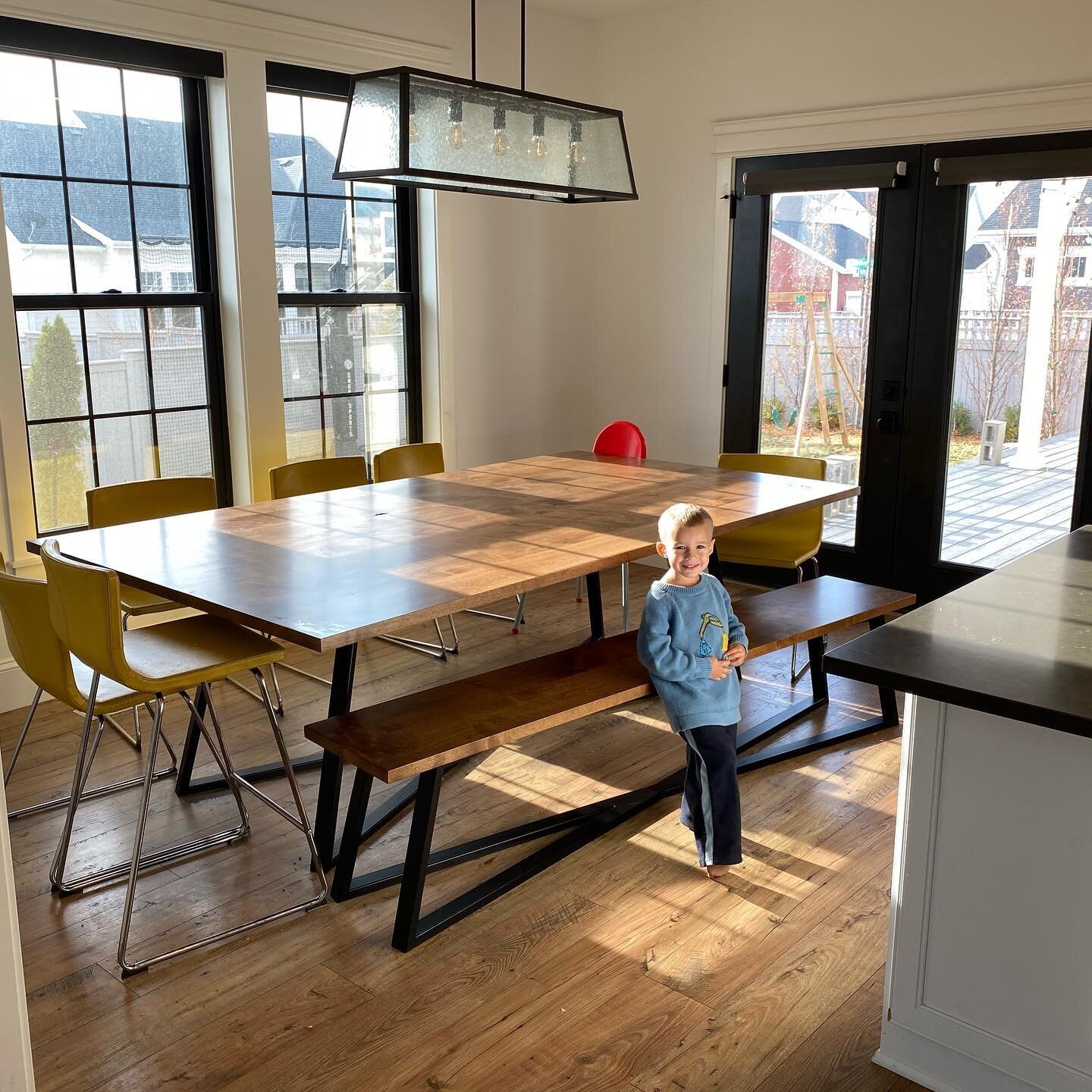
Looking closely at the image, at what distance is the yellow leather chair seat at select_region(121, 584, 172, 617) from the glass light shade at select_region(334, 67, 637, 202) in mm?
1647

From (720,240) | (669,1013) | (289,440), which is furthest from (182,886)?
(720,240)

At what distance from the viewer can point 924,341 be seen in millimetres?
5180

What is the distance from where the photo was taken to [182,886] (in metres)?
2.95

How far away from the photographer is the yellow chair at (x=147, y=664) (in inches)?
102

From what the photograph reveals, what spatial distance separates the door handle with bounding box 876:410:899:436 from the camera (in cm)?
534

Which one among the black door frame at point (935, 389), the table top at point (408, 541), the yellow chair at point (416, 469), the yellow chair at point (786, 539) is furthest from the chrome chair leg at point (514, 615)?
the black door frame at point (935, 389)

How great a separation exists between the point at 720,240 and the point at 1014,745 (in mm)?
4370

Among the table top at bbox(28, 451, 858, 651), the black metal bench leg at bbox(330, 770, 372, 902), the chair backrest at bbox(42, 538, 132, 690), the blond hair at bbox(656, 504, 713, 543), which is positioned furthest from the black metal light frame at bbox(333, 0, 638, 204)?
the black metal bench leg at bbox(330, 770, 372, 902)

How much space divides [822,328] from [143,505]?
11.0ft

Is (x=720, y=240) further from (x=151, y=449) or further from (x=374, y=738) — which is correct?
(x=374, y=738)

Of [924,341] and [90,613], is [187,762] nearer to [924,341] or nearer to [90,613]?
[90,613]

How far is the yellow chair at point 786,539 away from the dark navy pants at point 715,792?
63.0 inches

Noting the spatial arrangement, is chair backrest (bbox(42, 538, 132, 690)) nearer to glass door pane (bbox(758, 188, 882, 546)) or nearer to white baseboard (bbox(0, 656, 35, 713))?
white baseboard (bbox(0, 656, 35, 713))

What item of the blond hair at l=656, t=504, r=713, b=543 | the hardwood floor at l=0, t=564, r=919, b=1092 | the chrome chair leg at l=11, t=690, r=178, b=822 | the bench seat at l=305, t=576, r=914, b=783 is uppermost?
the blond hair at l=656, t=504, r=713, b=543
